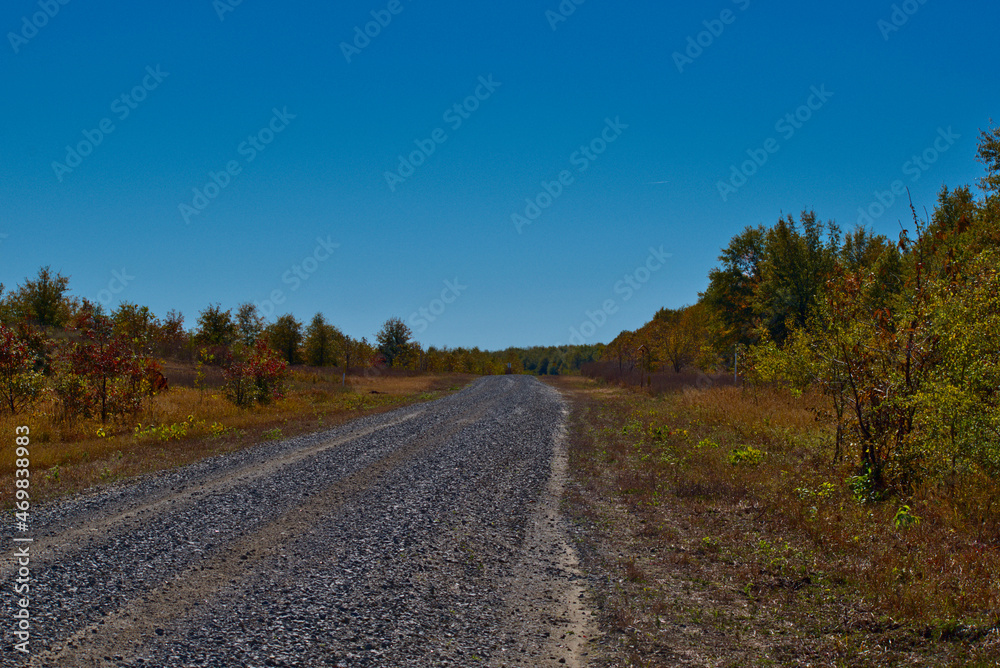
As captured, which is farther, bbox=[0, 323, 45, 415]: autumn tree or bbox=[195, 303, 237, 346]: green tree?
bbox=[195, 303, 237, 346]: green tree

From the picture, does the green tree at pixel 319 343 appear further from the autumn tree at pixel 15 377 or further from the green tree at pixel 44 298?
the autumn tree at pixel 15 377

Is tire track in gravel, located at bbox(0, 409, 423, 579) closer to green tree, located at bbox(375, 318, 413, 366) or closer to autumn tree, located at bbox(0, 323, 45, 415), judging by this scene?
autumn tree, located at bbox(0, 323, 45, 415)

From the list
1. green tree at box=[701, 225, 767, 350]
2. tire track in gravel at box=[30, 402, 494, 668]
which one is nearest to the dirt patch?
tire track in gravel at box=[30, 402, 494, 668]

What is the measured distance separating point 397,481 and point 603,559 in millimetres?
4660

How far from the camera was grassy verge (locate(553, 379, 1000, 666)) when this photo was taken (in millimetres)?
4281

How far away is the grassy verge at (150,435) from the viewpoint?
404 inches

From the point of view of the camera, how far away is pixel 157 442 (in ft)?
46.4

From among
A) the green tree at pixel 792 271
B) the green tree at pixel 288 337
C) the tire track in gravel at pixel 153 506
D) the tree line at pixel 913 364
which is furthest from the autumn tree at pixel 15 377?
the green tree at pixel 288 337

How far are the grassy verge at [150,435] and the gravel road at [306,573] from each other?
1262 mm

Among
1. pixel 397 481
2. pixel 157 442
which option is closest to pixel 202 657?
pixel 397 481

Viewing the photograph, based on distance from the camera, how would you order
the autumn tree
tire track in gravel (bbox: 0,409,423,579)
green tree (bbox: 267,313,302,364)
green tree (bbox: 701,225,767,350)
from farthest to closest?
green tree (bbox: 267,313,302,364), green tree (bbox: 701,225,767,350), the autumn tree, tire track in gravel (bbox: 0,409,423,579)

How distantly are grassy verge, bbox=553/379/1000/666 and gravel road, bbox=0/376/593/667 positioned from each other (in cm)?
56

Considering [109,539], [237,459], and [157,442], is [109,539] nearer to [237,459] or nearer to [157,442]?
[237,459]

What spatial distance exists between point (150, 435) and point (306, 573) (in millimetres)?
11305
